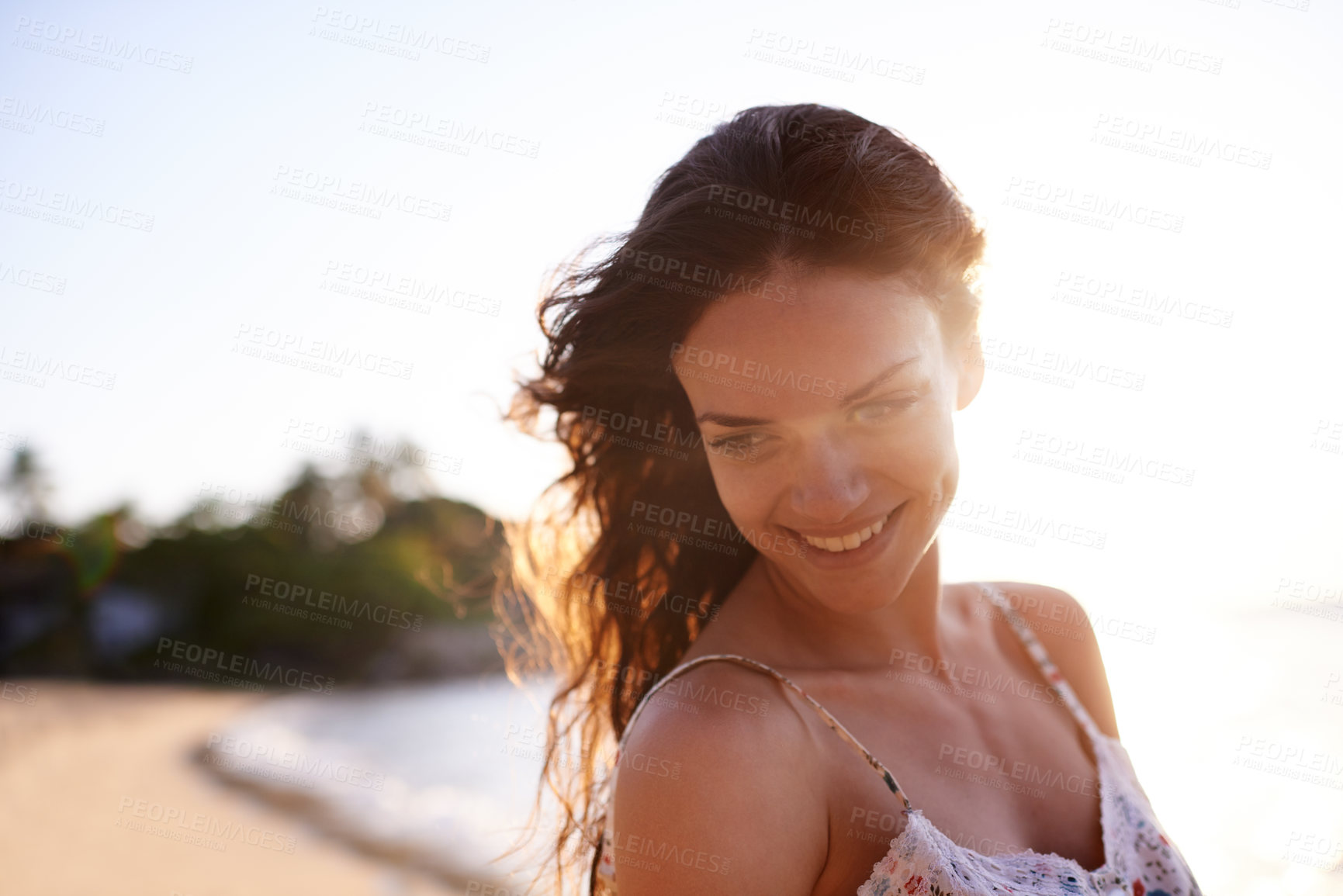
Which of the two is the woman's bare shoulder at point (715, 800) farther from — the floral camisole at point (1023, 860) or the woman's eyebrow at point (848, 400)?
the woman's eyebrow at point (848, 400)

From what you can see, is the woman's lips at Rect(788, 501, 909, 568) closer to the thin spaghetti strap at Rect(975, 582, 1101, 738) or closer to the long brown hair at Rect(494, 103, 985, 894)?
the long brown hair at Rect(494, 103, 985, 894)

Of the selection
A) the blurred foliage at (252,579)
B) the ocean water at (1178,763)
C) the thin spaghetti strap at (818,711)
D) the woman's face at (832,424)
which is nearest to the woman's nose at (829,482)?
the woman's face at (832,424)

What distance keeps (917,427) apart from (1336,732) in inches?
399

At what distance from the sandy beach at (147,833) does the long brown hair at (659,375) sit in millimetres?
5762

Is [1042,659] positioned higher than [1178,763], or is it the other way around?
[1042,659]

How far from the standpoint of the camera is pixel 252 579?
2552 cm

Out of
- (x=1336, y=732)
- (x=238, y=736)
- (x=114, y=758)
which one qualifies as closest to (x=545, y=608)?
(x=1336, y=732)

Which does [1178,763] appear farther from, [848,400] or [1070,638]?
[848,400]

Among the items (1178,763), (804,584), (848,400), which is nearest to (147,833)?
(804,584)

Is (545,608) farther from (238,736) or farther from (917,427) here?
(238,736)

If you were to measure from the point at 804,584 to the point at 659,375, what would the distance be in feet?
2.01

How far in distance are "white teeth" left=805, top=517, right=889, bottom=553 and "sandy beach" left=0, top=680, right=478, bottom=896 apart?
6806 millimetres

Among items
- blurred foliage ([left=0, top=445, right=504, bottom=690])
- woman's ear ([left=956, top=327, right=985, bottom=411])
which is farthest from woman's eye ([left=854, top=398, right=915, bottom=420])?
blurred foliage ([left=0, top=445, right=504, bottom=690])

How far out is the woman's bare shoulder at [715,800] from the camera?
130 cm
